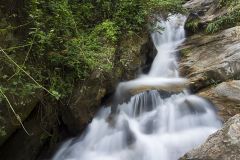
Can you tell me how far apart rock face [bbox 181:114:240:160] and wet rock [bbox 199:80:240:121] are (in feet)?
6.53

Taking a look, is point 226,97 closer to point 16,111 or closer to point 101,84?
point 101,84

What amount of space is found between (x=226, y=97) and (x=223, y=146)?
264 centimetres

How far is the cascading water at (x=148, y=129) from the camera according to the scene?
5.48 meters

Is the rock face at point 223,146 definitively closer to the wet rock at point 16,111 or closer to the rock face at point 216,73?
the rock face at point 216,73

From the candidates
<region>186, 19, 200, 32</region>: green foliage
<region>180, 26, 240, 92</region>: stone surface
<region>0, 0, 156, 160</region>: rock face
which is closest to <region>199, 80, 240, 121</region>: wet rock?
<region>180, 26, 240, 92</region>: stone surface

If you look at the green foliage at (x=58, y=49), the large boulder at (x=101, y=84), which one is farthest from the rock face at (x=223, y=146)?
the large boulder at (x=101, y=84)

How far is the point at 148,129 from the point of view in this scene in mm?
5992

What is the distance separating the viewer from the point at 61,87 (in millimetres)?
5129

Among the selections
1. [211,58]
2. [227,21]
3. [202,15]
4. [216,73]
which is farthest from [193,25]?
[216,73]

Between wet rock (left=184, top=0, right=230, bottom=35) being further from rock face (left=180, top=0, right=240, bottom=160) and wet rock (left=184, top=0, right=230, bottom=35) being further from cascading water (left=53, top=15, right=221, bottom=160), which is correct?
cascading water (left=53, top=15, right=221, bottom=160)

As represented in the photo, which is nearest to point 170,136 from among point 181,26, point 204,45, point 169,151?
point 169,151

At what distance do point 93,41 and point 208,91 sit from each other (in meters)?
2.55

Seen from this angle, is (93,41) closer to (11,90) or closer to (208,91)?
(11,90)

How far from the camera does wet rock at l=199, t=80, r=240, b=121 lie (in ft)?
19.9
